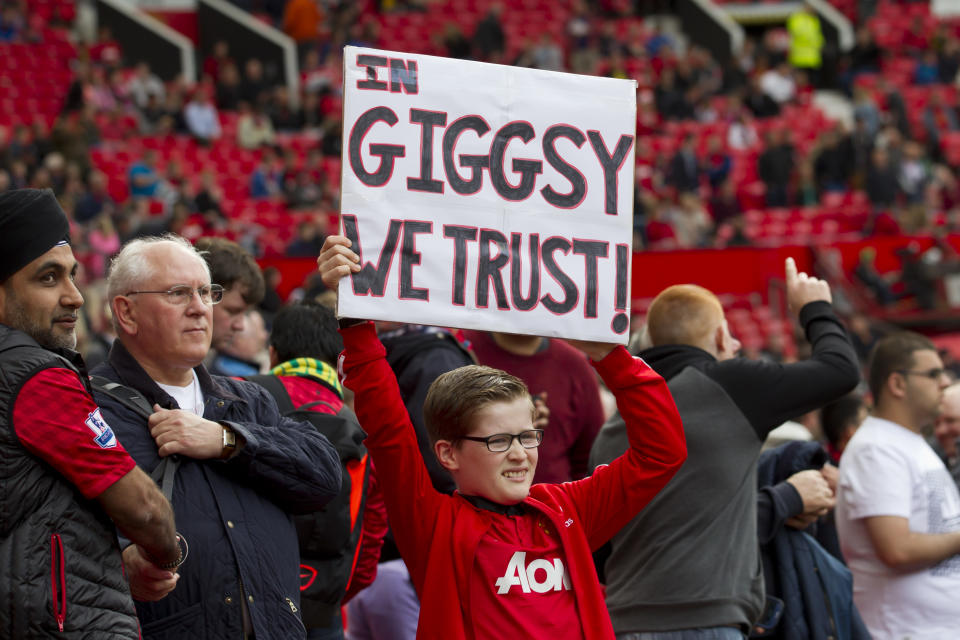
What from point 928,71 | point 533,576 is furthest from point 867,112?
point 533,576

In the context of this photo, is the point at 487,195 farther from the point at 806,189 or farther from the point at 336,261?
the point at 806,189

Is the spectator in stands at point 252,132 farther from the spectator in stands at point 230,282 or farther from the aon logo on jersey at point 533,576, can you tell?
the aon logo on jersey at point 533,576

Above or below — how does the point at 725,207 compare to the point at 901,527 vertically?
above

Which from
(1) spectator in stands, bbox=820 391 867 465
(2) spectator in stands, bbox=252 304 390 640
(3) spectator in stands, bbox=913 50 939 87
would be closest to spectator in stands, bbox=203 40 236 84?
(3) spectator in stands, bbox=913 50 939 87

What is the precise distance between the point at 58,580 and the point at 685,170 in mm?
16838

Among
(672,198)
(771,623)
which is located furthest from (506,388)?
(672,198)

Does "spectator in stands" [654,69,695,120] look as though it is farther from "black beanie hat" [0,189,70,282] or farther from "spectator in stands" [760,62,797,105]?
"black beanie hat" [0,189,70,282]

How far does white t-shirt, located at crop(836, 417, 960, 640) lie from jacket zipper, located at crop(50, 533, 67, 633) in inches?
112

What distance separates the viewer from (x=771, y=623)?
4.12 m

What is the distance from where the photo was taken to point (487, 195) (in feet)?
10.6

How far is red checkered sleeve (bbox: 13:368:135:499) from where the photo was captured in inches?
102

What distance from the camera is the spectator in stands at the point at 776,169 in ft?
62.6

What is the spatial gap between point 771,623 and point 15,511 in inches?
96.6

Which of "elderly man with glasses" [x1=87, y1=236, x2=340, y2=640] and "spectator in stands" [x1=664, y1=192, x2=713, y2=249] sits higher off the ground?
"spectator in stands" [x1=664, y1=192, x2=713, y2=249]
